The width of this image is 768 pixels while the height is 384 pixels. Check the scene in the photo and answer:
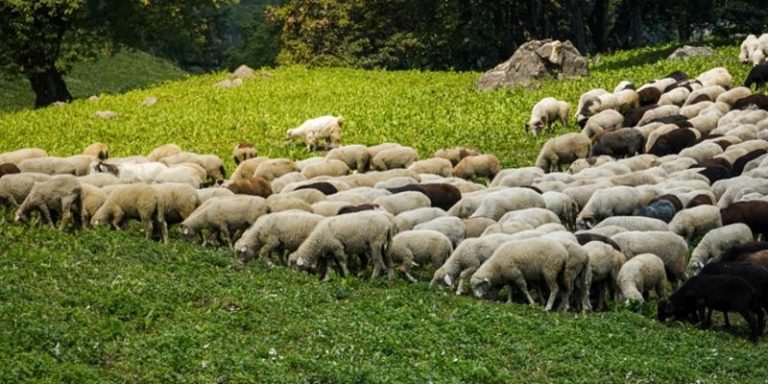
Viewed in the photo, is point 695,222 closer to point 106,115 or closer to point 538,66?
point 538,66

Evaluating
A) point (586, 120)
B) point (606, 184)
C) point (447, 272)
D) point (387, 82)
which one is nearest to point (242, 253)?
point (447, 272)

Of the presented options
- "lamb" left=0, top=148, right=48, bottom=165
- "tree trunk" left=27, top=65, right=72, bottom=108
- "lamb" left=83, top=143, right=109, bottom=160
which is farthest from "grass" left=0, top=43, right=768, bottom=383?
"tree trunk" left=27, top=65, right=72, bottom=108

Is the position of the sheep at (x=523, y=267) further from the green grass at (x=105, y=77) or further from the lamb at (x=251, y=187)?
the green grass at (x=105, y=77)

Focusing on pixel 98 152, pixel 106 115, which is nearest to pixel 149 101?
pixel 106 115

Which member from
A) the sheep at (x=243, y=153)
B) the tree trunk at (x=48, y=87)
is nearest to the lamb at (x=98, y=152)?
the sheep at (x=243, y=153)

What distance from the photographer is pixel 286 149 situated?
32656 mm

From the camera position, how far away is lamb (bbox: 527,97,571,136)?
107 feet

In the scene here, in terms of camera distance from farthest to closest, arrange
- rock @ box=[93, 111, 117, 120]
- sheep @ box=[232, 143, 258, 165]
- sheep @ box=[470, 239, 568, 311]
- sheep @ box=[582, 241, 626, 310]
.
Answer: rock @ box=[93, 111, 117, 120] < sheep @ box=[232, 143, 258, 165] < sheep @ box=[582, 241, 626, 310] < sheep @ box=[470, 239, 568, 311]

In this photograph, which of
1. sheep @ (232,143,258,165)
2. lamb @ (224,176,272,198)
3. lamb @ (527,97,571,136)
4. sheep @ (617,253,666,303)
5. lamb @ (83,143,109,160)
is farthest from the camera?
lamb @ (527,97,571,136)

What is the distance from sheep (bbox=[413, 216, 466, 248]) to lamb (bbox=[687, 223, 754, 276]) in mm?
4006

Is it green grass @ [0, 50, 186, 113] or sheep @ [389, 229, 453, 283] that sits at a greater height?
sheep @ [389, 229, 453, 283]

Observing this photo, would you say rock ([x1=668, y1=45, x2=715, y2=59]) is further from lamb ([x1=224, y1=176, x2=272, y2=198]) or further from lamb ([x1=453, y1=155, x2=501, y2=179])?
lamb ([x1=224, y1=176, x2=272, y2=198])

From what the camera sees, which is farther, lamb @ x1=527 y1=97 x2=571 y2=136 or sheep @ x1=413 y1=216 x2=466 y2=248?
lamb @ x1=527 y1=97 x2=571 y2=136

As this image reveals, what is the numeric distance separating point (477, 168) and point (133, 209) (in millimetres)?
9547
